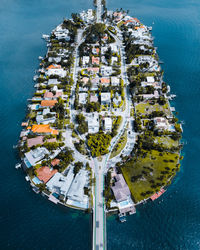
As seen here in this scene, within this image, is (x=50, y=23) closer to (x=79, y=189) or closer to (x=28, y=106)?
(x=28, y=106)

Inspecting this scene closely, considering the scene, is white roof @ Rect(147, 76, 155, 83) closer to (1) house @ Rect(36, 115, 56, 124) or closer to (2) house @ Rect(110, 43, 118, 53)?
(2) house @ Rect(110, 43, 118, 53)

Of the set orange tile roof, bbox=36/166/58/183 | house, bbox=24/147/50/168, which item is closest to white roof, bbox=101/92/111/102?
house, bbox=24/147/50/168

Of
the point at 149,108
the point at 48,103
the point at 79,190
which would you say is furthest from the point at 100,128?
the point at 48,103

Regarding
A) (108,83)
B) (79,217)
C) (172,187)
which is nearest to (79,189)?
(79,217)

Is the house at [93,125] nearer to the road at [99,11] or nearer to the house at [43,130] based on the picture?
the house at [43,130]

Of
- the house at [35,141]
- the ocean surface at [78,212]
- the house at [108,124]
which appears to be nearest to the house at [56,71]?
the ocean surface at [78,212]

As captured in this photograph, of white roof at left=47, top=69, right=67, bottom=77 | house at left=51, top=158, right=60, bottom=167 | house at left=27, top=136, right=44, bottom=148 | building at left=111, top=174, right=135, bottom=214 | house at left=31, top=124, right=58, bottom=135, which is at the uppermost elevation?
white roof at left=47, top=69, right=67, bottom=77

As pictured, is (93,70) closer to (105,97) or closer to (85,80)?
(85,80)
